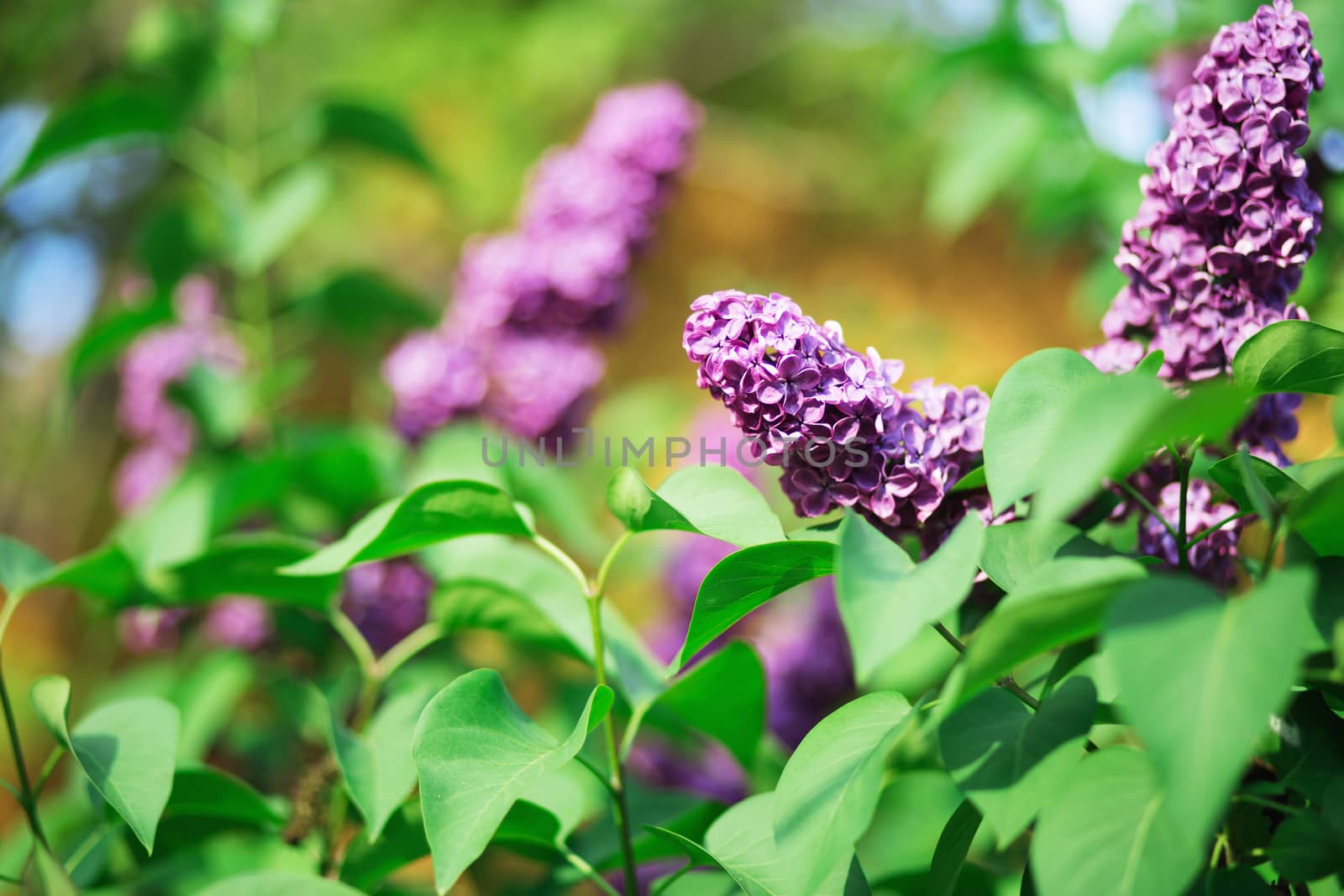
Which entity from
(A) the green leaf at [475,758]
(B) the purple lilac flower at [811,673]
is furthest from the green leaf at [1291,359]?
(B) the purple lilac flower at [811,673]

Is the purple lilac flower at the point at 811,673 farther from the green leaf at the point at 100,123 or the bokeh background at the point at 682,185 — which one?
the green leaf at the point at 100,123

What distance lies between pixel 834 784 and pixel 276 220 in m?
1.05

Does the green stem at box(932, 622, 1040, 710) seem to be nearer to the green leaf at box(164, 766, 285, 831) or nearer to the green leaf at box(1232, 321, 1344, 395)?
the green leaf at box(1232, 321, 1344, 395)

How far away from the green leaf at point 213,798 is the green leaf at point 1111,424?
0.60 meters

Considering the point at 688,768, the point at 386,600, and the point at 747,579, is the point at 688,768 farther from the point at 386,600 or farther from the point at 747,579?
the point at 747,579

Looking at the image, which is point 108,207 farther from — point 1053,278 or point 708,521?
point 1053,278

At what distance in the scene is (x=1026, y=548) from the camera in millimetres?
522

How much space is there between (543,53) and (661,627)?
252 cm

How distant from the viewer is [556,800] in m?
0.68

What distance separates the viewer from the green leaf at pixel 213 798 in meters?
0.68

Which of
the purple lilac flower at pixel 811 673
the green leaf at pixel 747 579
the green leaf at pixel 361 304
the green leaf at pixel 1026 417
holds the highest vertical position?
the green leaf at pixel 361 304

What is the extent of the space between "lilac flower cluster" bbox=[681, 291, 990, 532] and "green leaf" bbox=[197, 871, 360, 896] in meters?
0.32

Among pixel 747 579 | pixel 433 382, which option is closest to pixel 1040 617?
pixel 747 579

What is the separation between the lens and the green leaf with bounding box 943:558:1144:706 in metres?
0.38
